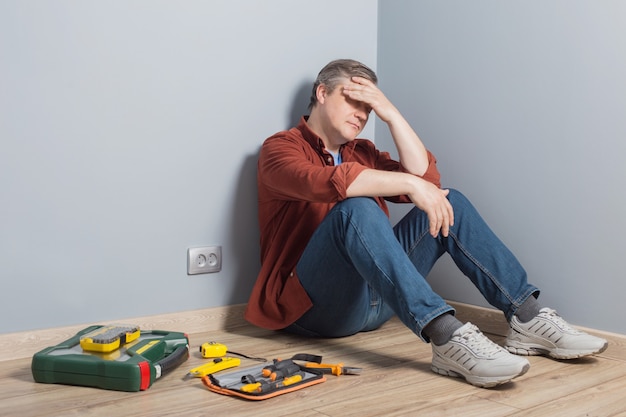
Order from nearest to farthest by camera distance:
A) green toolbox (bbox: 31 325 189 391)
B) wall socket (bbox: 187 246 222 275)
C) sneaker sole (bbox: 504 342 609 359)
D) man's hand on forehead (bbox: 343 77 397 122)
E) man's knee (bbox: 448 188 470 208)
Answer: green toolbox (bbox: 31 325 189 391)
sneaker sole (bbox: 504 342 609 359)
man's knee (bbox: 448 188 470 208)
man's hand on forehead (bbox: 343 77 397 122)
wall socket (bbox: 187 246 222 275)

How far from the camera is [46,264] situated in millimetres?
1963

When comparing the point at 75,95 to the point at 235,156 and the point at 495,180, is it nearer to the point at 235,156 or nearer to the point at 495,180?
the point at 235,156

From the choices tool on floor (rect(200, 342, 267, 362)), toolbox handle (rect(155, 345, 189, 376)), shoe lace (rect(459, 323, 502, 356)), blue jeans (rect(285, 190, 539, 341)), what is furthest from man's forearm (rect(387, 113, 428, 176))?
toolbox handle (rect(155, 345, 189, 376))

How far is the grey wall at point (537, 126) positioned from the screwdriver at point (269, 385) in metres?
0.91

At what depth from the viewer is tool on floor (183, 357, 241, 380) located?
1768 millimetres

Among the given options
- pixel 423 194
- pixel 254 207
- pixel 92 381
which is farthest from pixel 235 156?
pixel 92 381

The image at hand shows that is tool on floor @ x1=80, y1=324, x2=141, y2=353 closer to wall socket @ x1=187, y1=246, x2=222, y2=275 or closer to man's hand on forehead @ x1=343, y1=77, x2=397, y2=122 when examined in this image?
wall socket @ x1=187, y1=246, x2=222, y2=275

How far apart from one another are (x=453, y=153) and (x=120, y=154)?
3.54 ft

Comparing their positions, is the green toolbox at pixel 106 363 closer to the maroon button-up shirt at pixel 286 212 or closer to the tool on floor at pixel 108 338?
the tool on floor at pixel 108 338

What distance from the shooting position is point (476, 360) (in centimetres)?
169

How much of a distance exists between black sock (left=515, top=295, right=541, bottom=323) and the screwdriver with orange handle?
0.47 m

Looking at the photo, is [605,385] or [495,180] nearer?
[605,385]

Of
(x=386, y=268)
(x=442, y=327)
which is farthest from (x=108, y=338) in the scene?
(x=442, y=327)

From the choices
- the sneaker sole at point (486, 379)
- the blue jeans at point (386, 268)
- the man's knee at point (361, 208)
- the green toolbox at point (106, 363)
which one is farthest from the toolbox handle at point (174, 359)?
the sneaker sole at point (486, 379)
